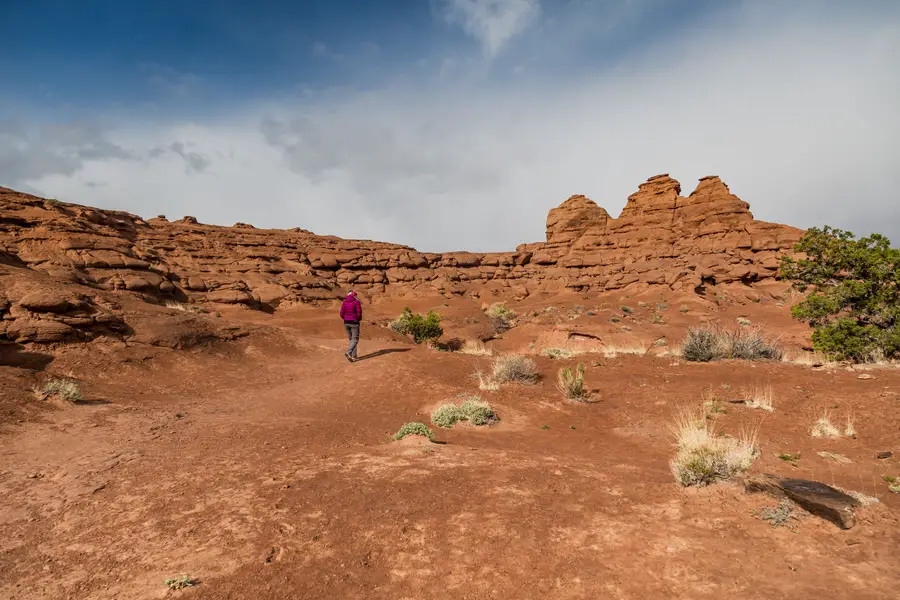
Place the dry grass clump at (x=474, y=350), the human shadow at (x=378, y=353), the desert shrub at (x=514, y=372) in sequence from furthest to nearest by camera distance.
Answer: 1. the dry grass clump at (x=474, y=350)
2. the human shadow at (x=378, y=353)
3. the desert shrub at (x=514, y=372)

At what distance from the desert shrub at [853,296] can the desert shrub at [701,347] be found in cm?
241

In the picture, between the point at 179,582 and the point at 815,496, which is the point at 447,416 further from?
the point at 815,496

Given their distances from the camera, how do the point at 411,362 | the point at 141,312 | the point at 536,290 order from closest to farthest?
the point at 411,362
the point at 141,312
the point at 536,290

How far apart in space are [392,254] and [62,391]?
40302mm

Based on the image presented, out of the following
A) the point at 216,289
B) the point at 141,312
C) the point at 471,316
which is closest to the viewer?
the point at 141,312

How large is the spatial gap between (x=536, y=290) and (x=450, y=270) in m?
10.2

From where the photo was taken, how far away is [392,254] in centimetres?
4719

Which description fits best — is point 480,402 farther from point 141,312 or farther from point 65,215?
point 65,215

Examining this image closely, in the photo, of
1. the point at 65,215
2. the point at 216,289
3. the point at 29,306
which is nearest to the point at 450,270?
the point at 216,289

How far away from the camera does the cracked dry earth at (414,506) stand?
9.86ft

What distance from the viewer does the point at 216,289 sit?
27.7 m

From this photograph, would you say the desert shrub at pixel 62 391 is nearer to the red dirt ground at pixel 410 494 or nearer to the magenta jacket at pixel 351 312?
the red dirt ground at pixel 410 494

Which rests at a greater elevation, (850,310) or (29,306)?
(850,310)

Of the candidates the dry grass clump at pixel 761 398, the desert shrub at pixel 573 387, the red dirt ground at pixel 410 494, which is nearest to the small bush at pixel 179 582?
the red dirt ground at pixel 410 494
